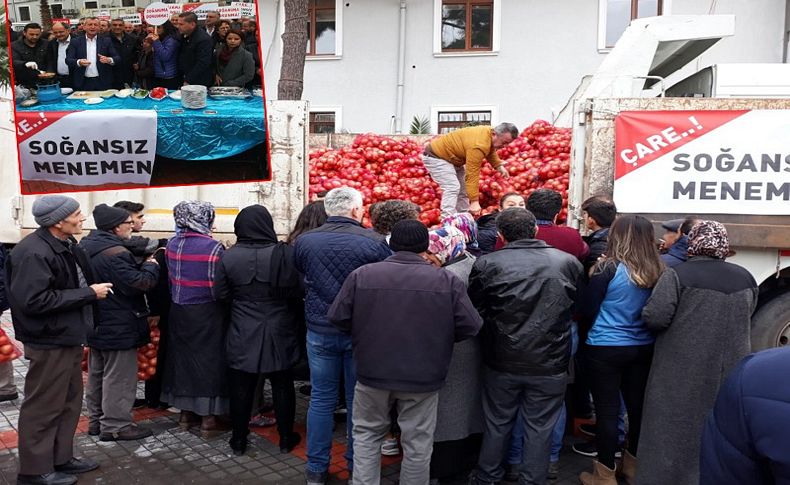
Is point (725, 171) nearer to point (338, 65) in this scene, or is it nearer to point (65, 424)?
point (65, 424)

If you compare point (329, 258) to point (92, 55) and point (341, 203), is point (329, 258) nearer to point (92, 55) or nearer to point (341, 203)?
point (341, 203)

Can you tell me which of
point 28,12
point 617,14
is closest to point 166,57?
point 28,12

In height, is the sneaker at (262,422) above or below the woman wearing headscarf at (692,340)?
below

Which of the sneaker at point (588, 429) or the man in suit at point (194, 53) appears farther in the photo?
the sneaker at point (588, 429)

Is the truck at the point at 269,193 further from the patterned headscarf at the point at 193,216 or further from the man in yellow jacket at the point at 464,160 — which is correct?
the man in yellow jacket at the point at 464,160

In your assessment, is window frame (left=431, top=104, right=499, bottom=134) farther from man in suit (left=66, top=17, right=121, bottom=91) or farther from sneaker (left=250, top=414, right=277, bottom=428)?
man in suit (left=66, top=17, right=121, bottom=91)

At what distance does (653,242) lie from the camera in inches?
148

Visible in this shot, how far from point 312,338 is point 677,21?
502cm

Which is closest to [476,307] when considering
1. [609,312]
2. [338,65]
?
[609,312]

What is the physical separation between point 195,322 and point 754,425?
384 centimetres

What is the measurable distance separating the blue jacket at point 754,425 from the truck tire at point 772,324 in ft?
13.6

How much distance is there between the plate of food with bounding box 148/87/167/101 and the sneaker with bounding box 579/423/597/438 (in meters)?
4.01

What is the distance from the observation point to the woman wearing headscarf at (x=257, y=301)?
421 centimetres

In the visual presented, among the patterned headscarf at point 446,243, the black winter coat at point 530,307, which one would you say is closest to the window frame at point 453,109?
the patterned headscarf at point 446,243
